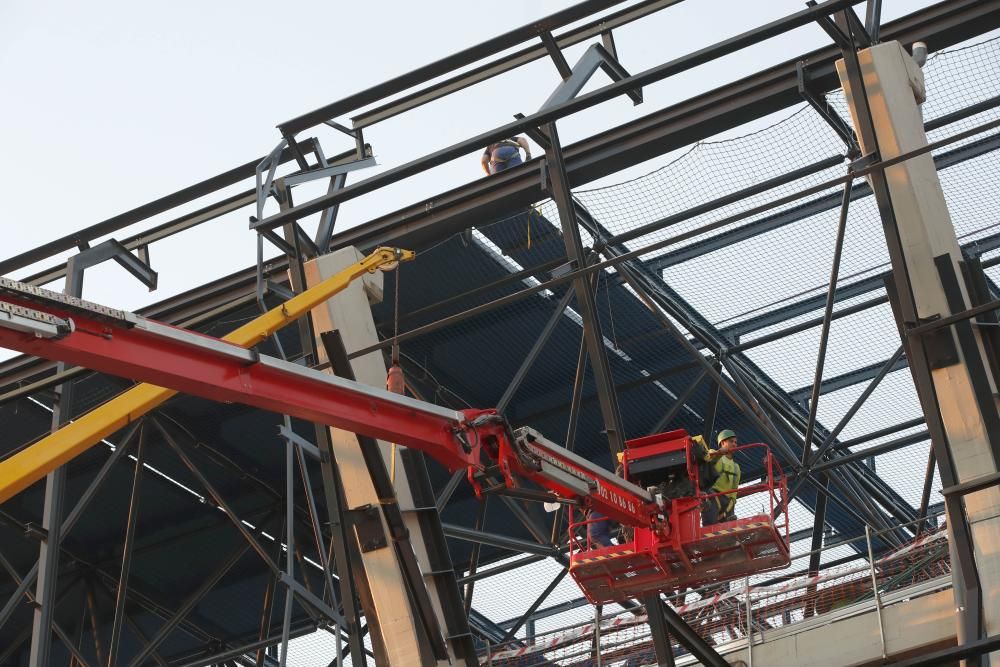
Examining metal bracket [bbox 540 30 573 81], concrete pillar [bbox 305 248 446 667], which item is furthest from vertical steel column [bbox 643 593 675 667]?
metal bracket [bbox 540 30 573 81]

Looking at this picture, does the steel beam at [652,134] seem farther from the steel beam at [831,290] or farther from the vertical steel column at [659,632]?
the vertical steel column at [659,632]

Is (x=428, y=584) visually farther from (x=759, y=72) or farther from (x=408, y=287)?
(x=759, y=72)

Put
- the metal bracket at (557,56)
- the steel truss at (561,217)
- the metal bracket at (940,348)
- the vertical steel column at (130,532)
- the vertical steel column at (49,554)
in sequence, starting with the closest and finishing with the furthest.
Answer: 1. the metal bracket at (940,348)
2. the steel truss at (561,217)
3. the vertical steel column at (49,554)
4. the metal bracket at (557,56)
5. the vertical steel column at (130,532)

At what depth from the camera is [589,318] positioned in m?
17.2

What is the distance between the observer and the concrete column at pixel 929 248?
13.9 metres

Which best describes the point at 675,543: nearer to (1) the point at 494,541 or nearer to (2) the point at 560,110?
(1) the point at 494,541

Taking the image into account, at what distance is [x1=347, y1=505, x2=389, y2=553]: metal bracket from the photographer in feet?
55.9

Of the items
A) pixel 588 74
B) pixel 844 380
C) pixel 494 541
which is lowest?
pixel 494 541

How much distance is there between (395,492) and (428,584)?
121cm

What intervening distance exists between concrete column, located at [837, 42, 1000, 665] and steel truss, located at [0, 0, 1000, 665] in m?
0.42

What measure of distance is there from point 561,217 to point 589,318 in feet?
5.15

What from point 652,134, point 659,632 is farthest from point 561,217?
point 659,632

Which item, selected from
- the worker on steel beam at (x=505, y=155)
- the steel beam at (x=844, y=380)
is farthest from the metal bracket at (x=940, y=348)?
the steel beam at (x=844, y=380)

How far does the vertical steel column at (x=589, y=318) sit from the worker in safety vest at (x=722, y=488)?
132 cm
